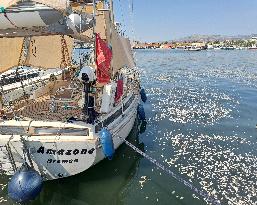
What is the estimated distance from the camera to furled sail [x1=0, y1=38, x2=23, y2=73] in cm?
1481

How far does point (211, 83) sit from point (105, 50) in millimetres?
29730

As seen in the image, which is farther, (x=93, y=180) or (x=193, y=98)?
(x=193, y=98)

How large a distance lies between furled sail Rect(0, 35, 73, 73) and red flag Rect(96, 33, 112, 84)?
3.85 meters

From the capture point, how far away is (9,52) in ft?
49.6

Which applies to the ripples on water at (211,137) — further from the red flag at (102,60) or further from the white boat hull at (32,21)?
the white boat hull at (32,21)

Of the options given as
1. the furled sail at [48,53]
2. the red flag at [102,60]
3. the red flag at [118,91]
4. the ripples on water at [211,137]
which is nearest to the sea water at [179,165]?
the ripples on water at [211,137]

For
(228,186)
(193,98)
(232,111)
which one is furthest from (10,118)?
(193,98)

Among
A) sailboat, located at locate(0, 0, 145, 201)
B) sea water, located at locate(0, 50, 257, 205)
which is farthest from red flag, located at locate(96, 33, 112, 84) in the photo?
sea water, located at locate(0, 50, 257, 205)

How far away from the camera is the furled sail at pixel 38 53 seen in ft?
49.3

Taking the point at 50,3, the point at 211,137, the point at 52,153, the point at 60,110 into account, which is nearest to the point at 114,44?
the point at 60,110

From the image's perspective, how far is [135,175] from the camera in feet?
49.3

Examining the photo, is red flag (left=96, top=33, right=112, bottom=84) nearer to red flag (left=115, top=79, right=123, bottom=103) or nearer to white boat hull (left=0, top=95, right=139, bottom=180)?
red flag (left=115, top=79, right=123, bottom=103)

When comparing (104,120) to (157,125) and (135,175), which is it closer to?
(135,175)

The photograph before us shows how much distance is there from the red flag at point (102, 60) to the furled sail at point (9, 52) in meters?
3.89
